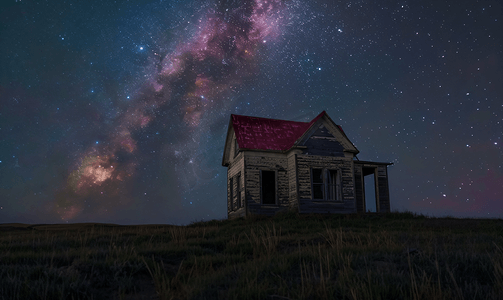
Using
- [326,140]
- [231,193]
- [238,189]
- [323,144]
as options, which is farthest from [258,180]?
[326,140]

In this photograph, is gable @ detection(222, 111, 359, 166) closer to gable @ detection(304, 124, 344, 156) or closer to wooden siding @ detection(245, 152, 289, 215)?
gable @ detection(304, 124, 344, 156)

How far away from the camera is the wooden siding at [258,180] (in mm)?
20922

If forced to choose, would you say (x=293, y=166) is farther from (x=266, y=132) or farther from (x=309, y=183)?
(x=266, y=132)

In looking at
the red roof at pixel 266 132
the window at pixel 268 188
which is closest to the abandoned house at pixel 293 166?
the red roof at pixel 266 132

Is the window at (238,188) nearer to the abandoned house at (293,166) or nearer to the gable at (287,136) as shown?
the abandoned house at (293,166)

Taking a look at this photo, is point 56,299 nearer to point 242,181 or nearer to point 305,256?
point 305,256

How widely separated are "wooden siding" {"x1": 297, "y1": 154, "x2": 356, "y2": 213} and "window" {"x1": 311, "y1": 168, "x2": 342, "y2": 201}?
250mm

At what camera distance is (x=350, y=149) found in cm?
2252

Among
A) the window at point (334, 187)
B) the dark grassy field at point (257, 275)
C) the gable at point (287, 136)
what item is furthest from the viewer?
the gable at point (287, 136)

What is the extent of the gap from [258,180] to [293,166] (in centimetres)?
216

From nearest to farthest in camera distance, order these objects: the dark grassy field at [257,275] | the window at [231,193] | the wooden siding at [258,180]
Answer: the dark grassy field at [257,275] < the wooden siding at [258,180] < the window at [231,193]

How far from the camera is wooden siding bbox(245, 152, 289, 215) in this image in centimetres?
2092

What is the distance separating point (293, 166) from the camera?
21312mm

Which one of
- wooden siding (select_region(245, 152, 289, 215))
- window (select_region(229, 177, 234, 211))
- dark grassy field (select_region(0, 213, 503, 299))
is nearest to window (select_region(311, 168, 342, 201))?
wooden siding (select_region(245, 152, 289, 215))
